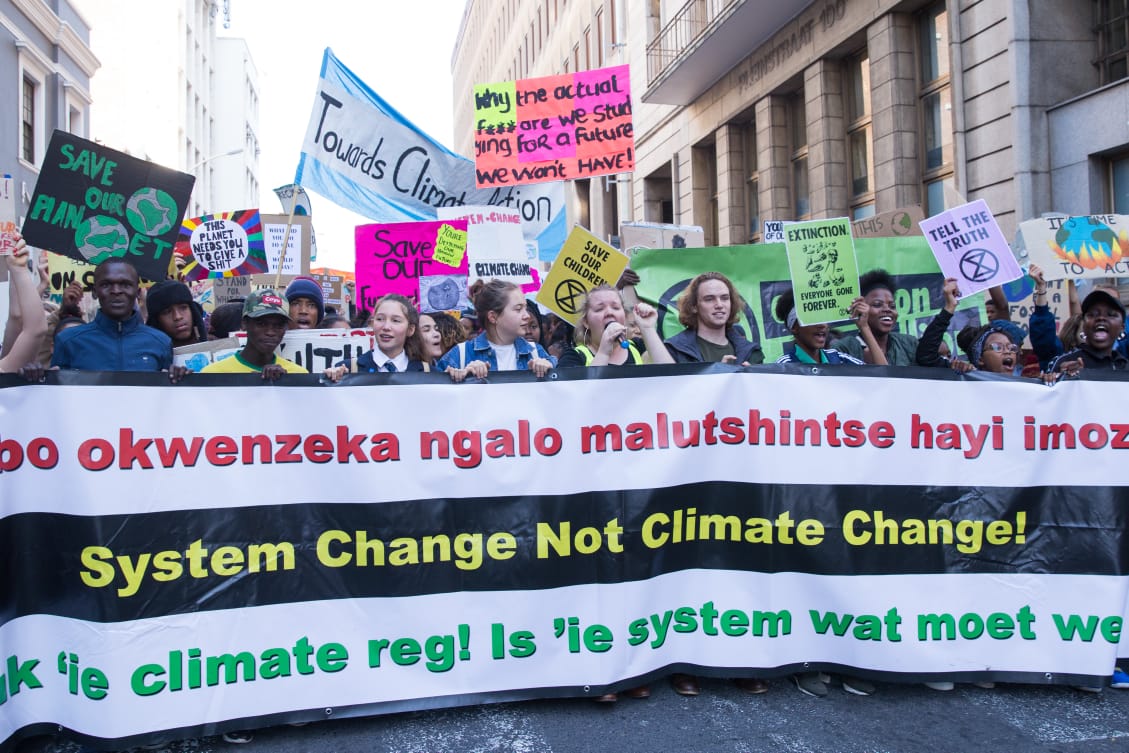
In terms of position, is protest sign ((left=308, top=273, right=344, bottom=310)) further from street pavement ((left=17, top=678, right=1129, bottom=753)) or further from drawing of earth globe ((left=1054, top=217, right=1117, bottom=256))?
street pavement ((left=17, top=678, right=1129, bottom=753))

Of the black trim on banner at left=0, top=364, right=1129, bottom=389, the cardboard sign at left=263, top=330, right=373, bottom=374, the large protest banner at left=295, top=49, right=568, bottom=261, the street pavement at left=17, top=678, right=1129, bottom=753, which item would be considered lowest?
the street pavement at left=17, top=678, right=1129, bottom=753

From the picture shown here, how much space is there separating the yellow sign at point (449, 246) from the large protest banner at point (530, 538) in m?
4.36

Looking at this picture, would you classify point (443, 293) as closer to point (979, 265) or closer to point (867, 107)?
point (979, 265)

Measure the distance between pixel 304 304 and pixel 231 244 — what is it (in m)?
5.16

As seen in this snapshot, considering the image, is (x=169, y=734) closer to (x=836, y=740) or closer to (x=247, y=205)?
(x=836, y=740)

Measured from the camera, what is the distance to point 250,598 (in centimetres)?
335

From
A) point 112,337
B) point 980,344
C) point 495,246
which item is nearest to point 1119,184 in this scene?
point 980,344

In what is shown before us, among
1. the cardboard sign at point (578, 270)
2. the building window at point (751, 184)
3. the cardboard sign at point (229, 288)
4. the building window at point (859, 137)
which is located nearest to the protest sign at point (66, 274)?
the cardboard sign at point (229, 288)

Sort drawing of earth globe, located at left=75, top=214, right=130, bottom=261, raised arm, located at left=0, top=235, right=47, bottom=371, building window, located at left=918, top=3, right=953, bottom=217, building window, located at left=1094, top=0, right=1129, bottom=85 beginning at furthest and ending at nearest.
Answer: building window, located at left=918, top=3, right=953, bottom=217 < building window, located at left=1094, top=0, right=1129, bottom=85 < drawing of earth globe, located at left=75, top=214, right=130, bottom=261 < raised arm, located at left=0, top=235, right=47, bottom=371

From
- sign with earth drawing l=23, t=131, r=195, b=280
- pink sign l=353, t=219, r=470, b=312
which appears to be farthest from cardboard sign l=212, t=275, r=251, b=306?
sign with earth drawing l=23, t=131, r=195, b=280

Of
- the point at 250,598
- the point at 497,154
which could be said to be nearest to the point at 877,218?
the point at 497,154

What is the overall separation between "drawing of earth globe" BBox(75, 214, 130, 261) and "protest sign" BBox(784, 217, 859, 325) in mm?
3451

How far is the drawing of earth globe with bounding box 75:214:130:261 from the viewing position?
15.8 feet

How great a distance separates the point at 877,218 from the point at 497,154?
3.38 m
